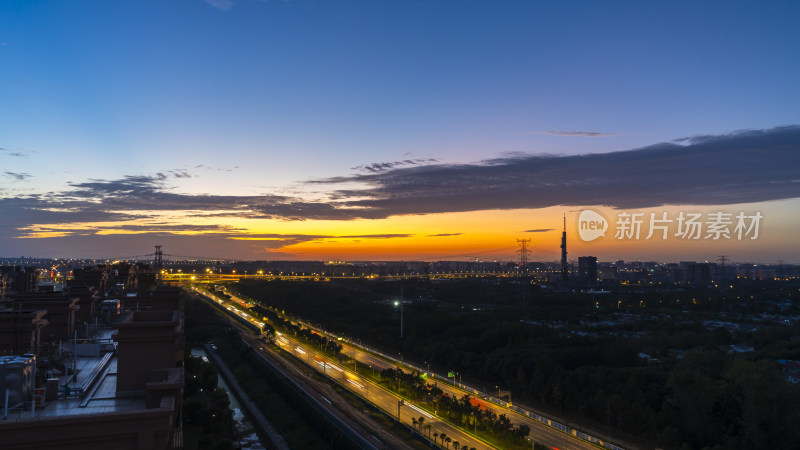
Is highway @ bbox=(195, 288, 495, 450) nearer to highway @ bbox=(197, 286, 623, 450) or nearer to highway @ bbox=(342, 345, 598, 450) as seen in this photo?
highway @ bbox=(197, 286, 623, 450)

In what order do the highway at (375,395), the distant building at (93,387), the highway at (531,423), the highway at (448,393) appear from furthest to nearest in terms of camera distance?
the highway at (375,395), the highway at (448,393), the highway at (531,423), the distant building at (93,387)

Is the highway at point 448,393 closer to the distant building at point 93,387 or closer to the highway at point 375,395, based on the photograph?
the highway at point 375,395

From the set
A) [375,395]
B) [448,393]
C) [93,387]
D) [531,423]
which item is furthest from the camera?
[448,393]

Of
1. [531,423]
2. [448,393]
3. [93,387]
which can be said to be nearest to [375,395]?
[448,393]

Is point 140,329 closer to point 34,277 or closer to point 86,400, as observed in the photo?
point 86,400

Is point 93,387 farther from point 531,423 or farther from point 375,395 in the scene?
point 375,395

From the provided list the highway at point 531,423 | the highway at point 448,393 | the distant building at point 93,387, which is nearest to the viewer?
the distant building at point 93,387

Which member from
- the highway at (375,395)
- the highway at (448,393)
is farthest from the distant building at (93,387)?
the highway at (448,393)

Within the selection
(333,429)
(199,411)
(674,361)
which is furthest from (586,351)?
(199,411)
